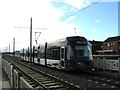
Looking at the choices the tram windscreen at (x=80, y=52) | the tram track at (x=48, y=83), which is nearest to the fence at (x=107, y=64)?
the tram windscreen at (x=80, y=52)

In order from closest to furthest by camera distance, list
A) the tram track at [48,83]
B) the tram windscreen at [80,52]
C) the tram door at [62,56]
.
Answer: the tram track at [48,83], the tram windscreen at [80,52], the tram door at [62,56]

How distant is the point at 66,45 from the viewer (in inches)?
934

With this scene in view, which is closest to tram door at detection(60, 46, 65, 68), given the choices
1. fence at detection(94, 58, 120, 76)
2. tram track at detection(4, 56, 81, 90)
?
tram track at detection(4, 56, 81, 90)

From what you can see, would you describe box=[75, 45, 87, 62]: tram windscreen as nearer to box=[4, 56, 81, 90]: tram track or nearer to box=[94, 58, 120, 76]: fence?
box=[94, 58, 120, 76]: fence

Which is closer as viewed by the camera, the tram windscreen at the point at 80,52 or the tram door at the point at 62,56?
the tram windscreen at the point at 80,52

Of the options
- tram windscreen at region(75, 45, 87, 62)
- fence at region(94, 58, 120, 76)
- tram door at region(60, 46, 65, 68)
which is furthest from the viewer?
fence at region(94, 58, 120, 76)

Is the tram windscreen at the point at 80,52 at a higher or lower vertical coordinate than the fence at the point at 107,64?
higher

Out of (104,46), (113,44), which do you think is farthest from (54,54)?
(104,46)

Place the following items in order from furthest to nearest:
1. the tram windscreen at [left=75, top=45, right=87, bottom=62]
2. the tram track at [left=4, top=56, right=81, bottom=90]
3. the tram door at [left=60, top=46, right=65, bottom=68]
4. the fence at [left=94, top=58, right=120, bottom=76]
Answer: the fence at [left=94, top=58, right=120, bottom=76]
the tram door at [left=60, top=46, right=65, bottom=68]
the tram windscreen at [left=75, top=45, right=87, bottom=62]
the tram track at [left=4, top=56, right=81, bottom=90]

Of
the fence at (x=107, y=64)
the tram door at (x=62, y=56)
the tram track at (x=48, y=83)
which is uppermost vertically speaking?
the tram door at (x=62, y=56)

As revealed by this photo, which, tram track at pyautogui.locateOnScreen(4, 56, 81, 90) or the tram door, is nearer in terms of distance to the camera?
tram track at pyautogui.locateOnScreen(4, 56, 81, 90)

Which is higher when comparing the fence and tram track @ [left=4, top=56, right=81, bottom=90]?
the fence

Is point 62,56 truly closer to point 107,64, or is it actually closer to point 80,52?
point 80,52

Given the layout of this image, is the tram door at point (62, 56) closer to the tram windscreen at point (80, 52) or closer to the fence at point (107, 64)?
the tram windscreen at point (80, 52)
